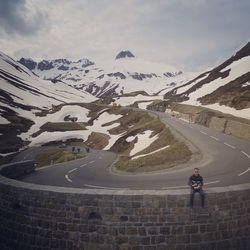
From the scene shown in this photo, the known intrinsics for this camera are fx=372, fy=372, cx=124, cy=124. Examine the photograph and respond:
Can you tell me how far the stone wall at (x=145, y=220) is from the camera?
1709 centimetres

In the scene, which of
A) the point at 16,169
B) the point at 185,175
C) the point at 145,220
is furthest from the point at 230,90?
the point at 145,220

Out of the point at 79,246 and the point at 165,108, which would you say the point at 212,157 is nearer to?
the point at 79,246

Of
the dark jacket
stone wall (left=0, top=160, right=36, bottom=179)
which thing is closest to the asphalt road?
stone wall (left=0, top=160, right=36, bottom=179)

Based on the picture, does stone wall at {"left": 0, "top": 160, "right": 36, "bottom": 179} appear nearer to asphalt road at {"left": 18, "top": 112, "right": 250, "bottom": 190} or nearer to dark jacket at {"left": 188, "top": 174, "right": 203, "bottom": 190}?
asphalt road at {"left": 18, "top": 112, "right": 250, "bottom": 190}

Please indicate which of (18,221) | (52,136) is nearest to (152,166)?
(18,221)

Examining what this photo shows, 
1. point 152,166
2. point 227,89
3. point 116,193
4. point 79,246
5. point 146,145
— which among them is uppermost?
point 227,89

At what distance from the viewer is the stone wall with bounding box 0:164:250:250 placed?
17.1 metres

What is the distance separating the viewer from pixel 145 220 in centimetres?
1717

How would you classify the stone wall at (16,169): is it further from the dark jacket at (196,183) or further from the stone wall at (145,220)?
the dark jacket at (196,183)

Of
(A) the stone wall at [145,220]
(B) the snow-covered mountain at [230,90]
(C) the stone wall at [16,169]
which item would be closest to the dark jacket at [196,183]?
(A) the stone wall at [145,220]

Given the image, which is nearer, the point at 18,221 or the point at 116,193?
the point at 116,193

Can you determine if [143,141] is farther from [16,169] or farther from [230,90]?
[230,90]

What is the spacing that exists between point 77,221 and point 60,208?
109 cm

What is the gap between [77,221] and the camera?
17609 millimetres
